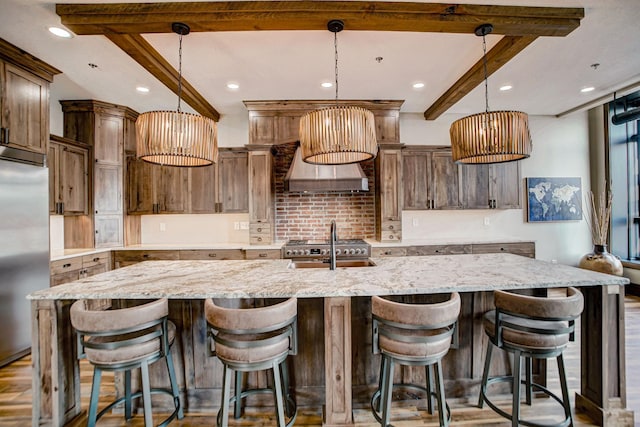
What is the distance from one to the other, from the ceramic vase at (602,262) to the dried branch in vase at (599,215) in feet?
0.55

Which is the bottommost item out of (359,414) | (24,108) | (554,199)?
(359,414)

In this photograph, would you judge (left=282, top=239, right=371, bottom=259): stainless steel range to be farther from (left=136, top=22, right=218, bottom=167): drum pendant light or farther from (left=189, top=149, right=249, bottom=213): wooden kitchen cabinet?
(left=136, top=22, right=218, bottom=167): drum pendant light

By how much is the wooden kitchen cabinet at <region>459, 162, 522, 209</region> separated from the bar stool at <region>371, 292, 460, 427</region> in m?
Result: 3.41

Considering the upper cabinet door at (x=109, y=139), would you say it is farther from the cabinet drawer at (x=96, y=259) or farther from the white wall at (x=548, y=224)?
the white wall at (x=548, y=224)

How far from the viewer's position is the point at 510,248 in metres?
4.25

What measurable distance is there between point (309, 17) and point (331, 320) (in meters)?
2.19

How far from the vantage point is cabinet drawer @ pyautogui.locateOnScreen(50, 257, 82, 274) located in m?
3.25

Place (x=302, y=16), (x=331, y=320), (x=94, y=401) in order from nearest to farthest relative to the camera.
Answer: (x=94, y=401)
(x=331, y=320)
(x=302, y=16)

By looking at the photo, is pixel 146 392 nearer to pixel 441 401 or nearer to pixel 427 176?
pixel 441 401

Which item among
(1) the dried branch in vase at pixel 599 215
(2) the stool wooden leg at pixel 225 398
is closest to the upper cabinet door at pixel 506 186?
(1) the dried branch in vase at pixel 599 215

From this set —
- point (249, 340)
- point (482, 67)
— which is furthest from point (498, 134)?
point (249, 340)

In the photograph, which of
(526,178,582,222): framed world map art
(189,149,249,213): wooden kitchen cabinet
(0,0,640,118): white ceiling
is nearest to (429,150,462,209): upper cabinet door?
(0,0,640,118): white ceiling

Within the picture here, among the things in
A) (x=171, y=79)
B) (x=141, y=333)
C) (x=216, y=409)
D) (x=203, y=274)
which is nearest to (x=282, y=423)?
(x=216, y=409)

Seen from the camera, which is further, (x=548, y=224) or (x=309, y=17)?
(x=548, y=224)
